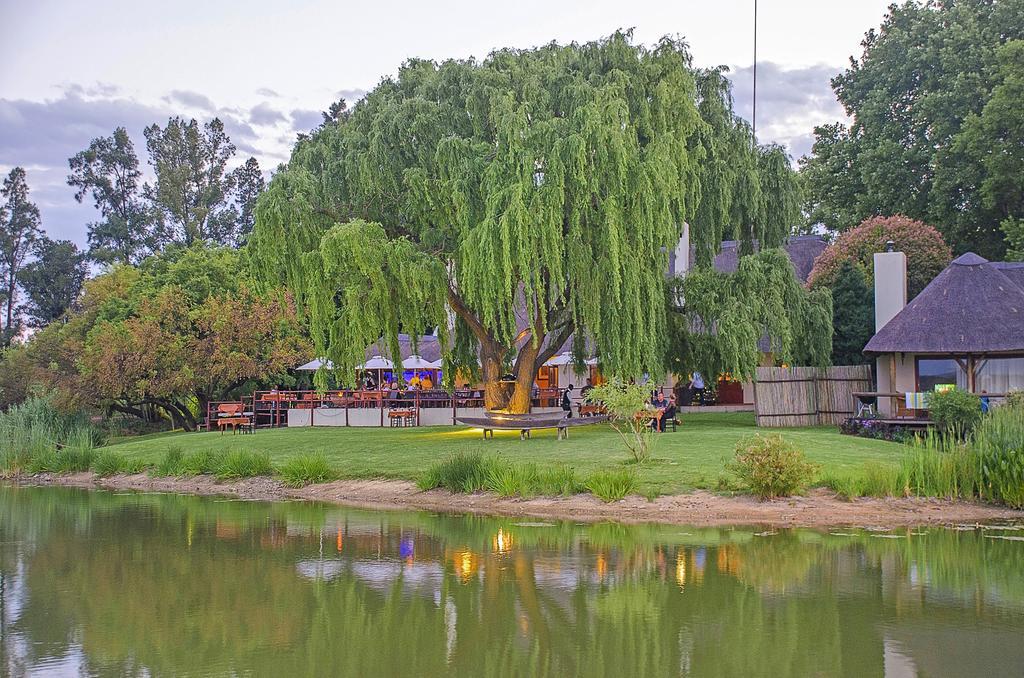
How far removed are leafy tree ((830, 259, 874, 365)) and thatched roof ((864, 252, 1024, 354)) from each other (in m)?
4.17

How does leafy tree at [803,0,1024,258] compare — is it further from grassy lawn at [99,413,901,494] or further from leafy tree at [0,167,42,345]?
leafy tree at [0,167,42,345]

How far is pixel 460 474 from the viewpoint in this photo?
21.3 m

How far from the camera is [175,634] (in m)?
10.7

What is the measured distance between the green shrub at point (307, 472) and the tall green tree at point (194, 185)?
5444cm

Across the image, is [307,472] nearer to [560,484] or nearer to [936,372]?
[560,484]

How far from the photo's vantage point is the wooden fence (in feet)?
101

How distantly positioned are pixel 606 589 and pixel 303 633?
3529 mm

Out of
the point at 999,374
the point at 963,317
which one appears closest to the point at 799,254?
the point at 963,317

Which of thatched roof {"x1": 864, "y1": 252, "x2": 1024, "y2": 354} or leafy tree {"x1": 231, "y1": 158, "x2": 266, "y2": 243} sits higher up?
leafy tree {"x1": 231, "y1": 158, "x2": 266, "y2": 243}

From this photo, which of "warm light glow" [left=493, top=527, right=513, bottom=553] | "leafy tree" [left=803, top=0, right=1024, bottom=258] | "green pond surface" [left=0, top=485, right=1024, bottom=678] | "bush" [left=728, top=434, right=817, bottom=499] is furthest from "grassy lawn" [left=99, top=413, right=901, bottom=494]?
"leafy tree" [left=803, top=0, right=1024, bottom=258]

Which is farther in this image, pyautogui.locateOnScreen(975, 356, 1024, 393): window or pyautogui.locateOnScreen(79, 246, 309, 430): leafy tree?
pyautogui.locateOnScreen(79, 246, 309, 430): leafy tree

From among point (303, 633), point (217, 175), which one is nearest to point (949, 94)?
point (303, 633)

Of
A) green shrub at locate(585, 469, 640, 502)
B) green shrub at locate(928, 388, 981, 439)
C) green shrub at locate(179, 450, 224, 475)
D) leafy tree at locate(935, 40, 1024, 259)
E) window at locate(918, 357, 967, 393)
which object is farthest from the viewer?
leafy tree at locate(935, 40, 1024, 259)

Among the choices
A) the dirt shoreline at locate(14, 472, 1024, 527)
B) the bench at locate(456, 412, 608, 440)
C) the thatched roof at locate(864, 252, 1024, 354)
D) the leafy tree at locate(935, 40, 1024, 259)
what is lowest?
the dirt shoreline at locate(14, 472, 1024, 527)
